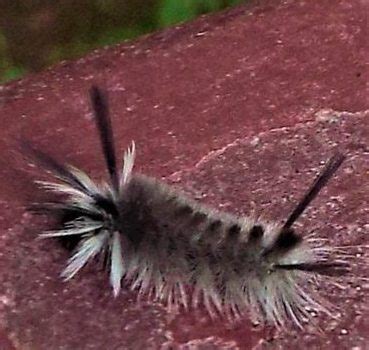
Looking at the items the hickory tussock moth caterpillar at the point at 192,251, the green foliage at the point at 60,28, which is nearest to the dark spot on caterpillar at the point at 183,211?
the hickory tussock moth caterpillar at the point at 192,251

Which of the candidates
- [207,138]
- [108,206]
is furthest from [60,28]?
[108,206]

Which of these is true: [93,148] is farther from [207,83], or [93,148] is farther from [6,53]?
[6,53]

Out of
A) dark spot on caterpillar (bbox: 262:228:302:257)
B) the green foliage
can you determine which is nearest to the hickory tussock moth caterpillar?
dark spot on caterpillar (bbox: 262:228:302:257)

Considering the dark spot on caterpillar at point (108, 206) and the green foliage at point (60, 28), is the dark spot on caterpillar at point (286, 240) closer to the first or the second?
the dark spot on caterpillar at point (108, 206)

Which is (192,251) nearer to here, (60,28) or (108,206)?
(108,206)

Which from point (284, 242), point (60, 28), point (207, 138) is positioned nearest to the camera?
point (284, 242)

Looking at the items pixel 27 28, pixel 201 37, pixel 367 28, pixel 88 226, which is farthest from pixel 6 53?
pixel 88 226

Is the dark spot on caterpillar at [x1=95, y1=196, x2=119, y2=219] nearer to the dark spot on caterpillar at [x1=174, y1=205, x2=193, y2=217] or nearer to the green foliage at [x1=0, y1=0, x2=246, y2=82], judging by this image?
the dark spot on caterpillar at [x1=174, y1=205, x2=193, y2=217]
